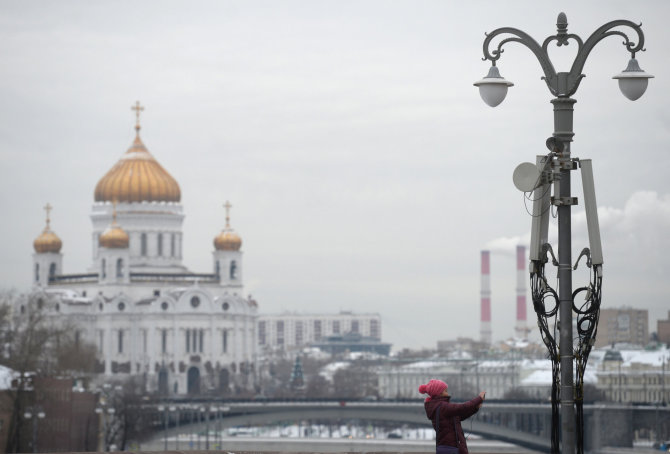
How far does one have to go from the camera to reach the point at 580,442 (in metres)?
16.1

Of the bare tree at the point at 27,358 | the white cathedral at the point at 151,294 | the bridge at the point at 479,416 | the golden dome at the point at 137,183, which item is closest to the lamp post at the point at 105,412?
the bare tree at the point at 27,358

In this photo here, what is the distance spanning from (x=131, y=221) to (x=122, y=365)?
12726mm

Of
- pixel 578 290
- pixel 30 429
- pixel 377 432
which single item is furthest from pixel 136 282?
pixel 578 290

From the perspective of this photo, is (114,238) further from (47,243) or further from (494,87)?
(494,87)

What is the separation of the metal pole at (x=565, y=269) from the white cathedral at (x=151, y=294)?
114 meters

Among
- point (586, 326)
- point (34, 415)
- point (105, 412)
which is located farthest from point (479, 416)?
point (586, 326)

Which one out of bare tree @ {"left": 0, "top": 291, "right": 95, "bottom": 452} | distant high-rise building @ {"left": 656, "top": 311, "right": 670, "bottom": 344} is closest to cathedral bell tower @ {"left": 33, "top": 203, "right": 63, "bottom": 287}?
bare tree @ {"left": 0, "top": 291, "right": 95, "bottom": 452}

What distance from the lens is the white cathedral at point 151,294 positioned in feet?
442

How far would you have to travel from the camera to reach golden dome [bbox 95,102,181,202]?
141250 mm

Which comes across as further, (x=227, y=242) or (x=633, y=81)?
(x=227, y=242)

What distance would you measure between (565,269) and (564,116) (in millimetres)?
1354

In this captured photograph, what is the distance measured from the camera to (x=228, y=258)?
142 m

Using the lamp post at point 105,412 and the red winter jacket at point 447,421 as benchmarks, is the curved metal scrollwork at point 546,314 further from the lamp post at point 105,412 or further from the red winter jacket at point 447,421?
the lamp post at point 105,412

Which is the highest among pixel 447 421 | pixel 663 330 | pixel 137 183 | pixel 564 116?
pixel 137 183
